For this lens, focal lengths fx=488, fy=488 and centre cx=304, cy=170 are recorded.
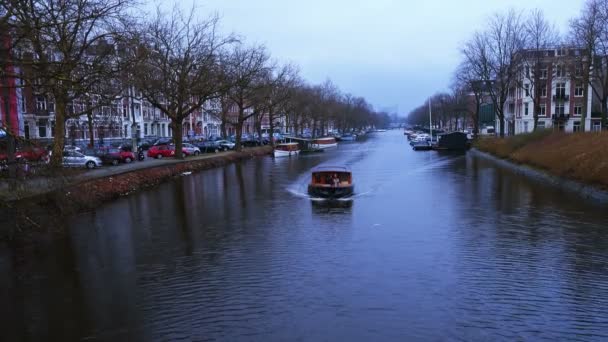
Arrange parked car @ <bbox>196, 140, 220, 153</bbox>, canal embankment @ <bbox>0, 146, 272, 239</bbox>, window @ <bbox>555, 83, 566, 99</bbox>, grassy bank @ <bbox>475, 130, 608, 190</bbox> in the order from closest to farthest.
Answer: canal embankment @ <bbox>0, 146, 272, 239</bbox>, grassy bank @ <bbox>475, 130, 608, 190</bbox>, parked car @ <bbox>196, 140, 220, 153</bbox>, window @ <bbox>555, 83, 566, 99</bbox>

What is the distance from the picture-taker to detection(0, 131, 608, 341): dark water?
365 inches

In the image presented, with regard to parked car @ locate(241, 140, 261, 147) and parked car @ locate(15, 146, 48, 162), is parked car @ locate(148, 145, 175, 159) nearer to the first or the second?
parked car @ locate(241, 140, 261, 147)

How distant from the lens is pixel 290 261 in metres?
13.6

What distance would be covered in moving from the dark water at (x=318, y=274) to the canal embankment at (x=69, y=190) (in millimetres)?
1021

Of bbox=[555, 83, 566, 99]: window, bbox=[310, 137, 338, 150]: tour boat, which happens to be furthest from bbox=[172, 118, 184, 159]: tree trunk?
bbox=[555, 83, 566, 99]: window

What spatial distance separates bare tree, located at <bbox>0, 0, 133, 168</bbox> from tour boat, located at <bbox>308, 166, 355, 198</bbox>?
36.5 ft

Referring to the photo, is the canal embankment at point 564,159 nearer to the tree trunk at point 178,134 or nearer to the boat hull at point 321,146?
the tree trunk at point 178,134

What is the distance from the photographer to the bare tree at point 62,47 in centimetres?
1413

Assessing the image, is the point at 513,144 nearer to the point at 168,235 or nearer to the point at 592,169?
the point at 592,169

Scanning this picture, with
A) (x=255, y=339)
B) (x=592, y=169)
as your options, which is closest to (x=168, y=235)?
(x=255, y=339)

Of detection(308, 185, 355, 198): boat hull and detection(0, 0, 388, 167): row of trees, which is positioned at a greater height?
detection(0, 0, 388, 167): row of trees

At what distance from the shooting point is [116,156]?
40.0m

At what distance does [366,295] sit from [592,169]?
19449 mm

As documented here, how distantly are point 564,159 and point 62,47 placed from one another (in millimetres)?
28271
